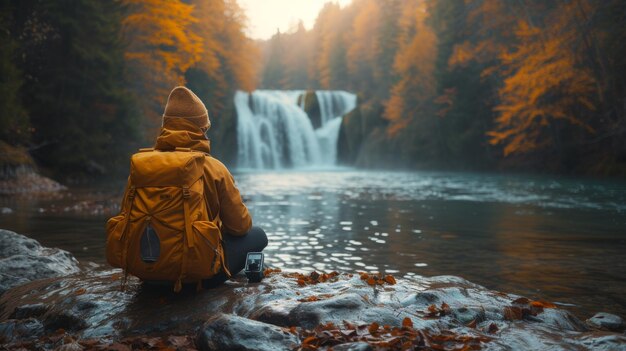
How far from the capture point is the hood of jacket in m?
3.66

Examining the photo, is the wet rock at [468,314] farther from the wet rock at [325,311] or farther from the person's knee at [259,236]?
the person's knee at [259,236]

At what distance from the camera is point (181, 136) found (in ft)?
12.0

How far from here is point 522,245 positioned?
26.5 feet

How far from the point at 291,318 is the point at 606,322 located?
92.4 inches

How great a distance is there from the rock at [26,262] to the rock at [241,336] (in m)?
2.67

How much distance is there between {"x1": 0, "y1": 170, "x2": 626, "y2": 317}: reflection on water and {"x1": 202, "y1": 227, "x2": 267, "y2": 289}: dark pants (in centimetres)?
238

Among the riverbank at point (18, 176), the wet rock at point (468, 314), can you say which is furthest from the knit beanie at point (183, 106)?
the riverbank at point (18, 176)

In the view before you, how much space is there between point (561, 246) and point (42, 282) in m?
6.76

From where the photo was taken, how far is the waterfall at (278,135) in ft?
123

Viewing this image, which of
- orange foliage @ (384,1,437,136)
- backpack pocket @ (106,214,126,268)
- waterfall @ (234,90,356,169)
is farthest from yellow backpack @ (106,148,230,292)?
waterfall @ (234,90,356,169)

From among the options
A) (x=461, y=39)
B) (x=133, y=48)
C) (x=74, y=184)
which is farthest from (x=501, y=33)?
(x=74, y=184)

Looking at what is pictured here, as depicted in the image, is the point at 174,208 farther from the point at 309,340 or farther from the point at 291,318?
the point at 309,340

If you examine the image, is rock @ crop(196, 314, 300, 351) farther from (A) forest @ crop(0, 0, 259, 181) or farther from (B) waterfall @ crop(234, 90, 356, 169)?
(B) waterfall @ crop(234, 90, 356, 169)

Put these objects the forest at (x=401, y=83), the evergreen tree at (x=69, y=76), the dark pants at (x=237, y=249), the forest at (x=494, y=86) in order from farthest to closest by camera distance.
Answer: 1. the forest at (x=494, y=86)
2. the forest at (x=401, y=83)
3. the evergreen tree at (x=69, y=76)
4. the dark pants at (x=237, y=249)
